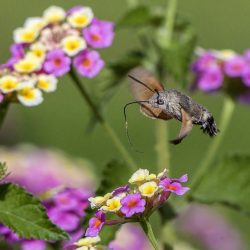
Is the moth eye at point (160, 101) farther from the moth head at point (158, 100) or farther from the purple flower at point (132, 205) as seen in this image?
the purple flower at point (132, 205)

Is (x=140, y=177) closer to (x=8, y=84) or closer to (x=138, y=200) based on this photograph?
(x=138, y=200)

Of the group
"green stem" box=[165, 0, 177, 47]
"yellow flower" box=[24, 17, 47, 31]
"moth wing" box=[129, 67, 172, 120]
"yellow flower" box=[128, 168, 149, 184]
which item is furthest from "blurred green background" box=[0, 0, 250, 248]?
"yellow flower" box=[128, 168, 149, 184]

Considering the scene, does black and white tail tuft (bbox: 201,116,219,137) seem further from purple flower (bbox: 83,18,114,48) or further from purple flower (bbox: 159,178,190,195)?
purple flower (bbox: 83,18,114,48)

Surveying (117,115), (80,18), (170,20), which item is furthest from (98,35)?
(117,115)

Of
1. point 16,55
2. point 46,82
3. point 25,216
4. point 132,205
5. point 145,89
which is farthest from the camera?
point 16,55

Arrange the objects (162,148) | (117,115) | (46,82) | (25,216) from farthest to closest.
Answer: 1. (117,115)
2. (162,148)
3. (46,82)
4. (25,216)

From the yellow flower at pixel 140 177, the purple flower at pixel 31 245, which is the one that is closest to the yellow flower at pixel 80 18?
the purple flower at pixel 31 245
